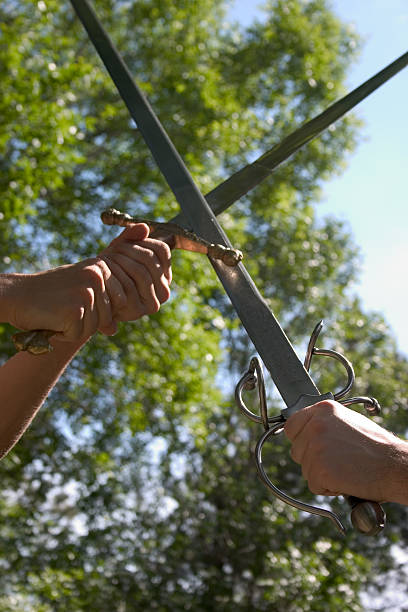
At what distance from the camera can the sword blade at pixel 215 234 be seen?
3.48ft

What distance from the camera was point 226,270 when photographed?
4.15ft

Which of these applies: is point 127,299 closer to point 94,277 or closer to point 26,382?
point 94,277

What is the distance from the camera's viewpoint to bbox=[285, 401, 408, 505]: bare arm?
2.83ft

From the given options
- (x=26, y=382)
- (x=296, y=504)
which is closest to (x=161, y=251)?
(x=26, y=382)

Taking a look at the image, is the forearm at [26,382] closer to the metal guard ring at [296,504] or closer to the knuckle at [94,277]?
the knuckle at [94,277]

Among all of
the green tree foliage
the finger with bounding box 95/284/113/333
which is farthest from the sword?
the green tree foliage

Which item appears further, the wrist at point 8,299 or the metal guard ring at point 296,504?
the wrist at point 8,299

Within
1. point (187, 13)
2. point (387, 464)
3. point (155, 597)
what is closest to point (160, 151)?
point (387, 464)

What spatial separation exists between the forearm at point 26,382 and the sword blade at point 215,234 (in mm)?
413

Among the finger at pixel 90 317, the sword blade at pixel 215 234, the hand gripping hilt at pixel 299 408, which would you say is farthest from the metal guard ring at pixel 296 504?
the finger at pixel 90 317

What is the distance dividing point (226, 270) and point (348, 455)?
20.1 inches

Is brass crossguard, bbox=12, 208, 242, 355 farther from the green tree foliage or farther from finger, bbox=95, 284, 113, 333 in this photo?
the green tree foliage

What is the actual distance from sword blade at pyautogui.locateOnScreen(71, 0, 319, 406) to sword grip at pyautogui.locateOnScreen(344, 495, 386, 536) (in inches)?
8.1

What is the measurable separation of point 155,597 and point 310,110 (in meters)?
7.69
